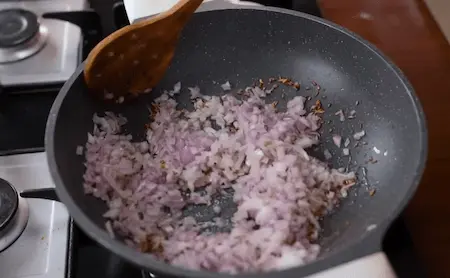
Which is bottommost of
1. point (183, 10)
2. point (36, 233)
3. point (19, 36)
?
point (36, 233)

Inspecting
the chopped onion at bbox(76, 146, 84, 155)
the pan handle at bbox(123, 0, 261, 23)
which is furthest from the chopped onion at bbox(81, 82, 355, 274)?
the pan handle at bbox(123, 0, 261, 23)

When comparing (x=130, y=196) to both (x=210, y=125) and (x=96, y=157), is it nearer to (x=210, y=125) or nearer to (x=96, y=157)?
(x=96, y=157)

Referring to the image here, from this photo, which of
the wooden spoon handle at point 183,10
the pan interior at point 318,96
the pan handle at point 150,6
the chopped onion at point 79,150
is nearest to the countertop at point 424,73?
the pan interior at point 318,96

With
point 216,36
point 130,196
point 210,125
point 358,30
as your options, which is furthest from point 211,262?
point 358,30

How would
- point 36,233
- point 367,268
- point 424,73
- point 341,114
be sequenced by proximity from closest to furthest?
point 367,268 < point 36,233 < point 341,114 < point 424,73

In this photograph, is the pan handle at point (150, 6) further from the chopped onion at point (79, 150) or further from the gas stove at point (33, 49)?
the chopped onion at point (79, 150)

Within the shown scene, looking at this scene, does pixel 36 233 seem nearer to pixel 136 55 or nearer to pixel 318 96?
pixel 136 55

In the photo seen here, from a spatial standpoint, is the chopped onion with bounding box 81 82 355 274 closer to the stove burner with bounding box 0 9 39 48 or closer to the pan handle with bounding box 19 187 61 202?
the pan handle with bounding box 19 187 61 202

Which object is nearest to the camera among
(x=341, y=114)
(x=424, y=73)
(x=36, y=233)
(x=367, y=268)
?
(x=367, y=268)

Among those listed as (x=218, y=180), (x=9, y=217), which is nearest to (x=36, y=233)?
(x=9, y=217)
